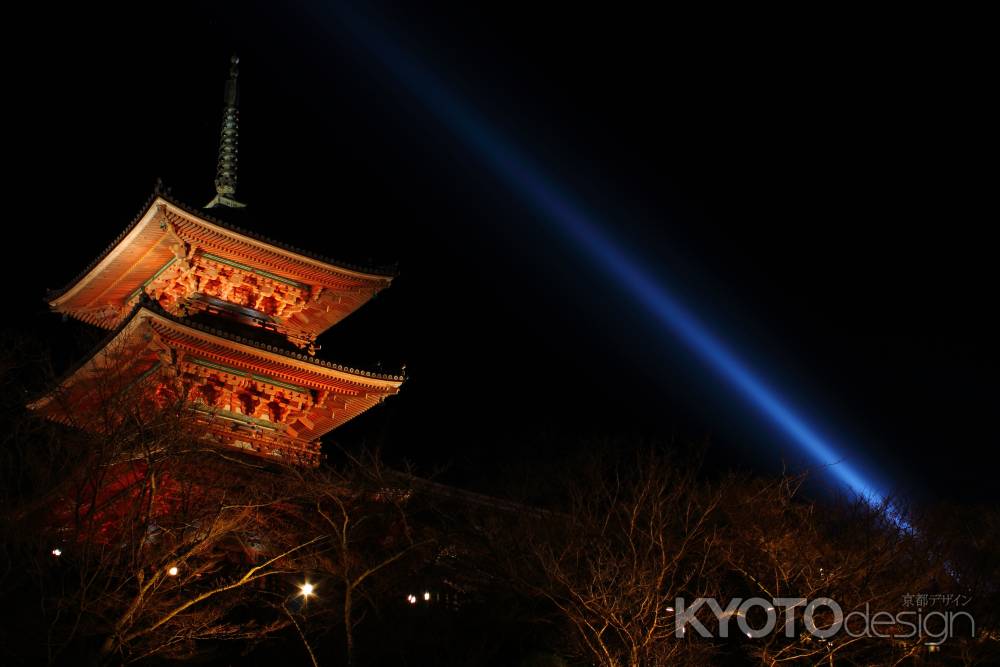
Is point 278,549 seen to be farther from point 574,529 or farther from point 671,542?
point 671,542

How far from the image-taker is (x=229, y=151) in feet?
82.6

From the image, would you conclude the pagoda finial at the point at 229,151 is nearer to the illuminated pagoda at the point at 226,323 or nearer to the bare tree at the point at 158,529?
the illuminated pagoda at the point at 226,323

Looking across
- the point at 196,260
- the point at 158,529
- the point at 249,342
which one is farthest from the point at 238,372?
the point at 158,529

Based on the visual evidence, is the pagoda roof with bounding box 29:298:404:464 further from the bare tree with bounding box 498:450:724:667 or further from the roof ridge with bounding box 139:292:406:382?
the bare tree with bounding box 498:450:724:667

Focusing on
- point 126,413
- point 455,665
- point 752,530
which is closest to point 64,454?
point 126,413

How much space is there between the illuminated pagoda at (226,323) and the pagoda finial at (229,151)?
6 centimetres

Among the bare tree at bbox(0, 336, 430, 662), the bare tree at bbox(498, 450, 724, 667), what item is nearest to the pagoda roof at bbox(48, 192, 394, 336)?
the bare tree at bbox(0, 336, 430, 662)

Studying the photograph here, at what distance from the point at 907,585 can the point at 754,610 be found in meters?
2.70

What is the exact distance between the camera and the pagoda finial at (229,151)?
78.6 feet

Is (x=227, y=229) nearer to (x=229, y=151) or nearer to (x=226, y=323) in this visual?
(x=226, y=323)

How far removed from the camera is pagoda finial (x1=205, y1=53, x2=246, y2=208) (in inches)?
944

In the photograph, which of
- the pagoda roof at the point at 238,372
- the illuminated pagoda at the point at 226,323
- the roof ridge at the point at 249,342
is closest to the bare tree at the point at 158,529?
the pagoda roof at the point at 238,372

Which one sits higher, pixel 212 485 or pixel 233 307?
pixel 233 307

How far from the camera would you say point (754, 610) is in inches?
665
